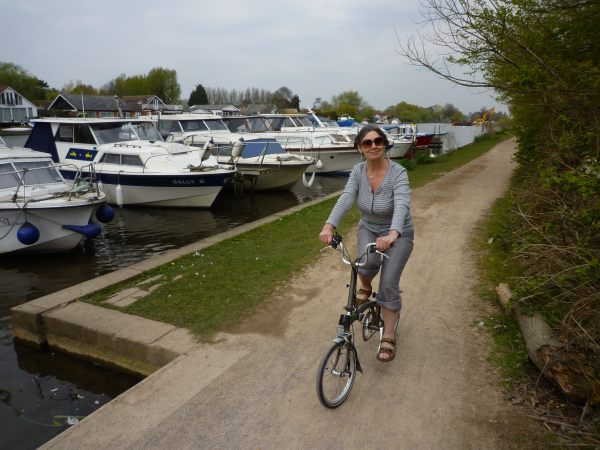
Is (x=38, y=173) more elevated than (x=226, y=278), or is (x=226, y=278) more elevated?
(x=38, y=173)

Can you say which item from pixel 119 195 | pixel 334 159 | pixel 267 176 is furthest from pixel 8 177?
pixel 334 159

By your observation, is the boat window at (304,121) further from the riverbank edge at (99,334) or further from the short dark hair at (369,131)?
the short dark hair at (369,131)

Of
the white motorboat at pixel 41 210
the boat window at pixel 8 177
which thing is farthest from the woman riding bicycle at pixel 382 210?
the boat window at pixel 8 177

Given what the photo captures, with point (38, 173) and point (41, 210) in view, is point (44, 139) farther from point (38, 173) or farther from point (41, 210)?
point (41, 210)

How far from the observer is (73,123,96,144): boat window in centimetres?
1529

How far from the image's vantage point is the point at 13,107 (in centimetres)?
6612

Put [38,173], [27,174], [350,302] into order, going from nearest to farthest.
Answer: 1. [350,302]
2. [27,174]
3. [38,173]

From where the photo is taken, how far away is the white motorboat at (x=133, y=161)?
46.5 feet

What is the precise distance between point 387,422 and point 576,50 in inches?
225

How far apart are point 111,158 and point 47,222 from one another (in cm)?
552

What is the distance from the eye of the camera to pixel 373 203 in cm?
378

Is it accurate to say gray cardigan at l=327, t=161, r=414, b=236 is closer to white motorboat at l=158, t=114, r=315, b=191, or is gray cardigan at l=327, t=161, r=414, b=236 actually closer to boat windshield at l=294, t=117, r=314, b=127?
white motorboat at l=158, t=114, r=315, b=191

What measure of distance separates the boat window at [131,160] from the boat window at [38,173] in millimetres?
3281

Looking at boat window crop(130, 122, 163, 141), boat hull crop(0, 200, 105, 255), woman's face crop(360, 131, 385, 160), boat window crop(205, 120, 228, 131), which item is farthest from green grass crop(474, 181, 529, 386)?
boat window crop(205, 120, 228, 131)
